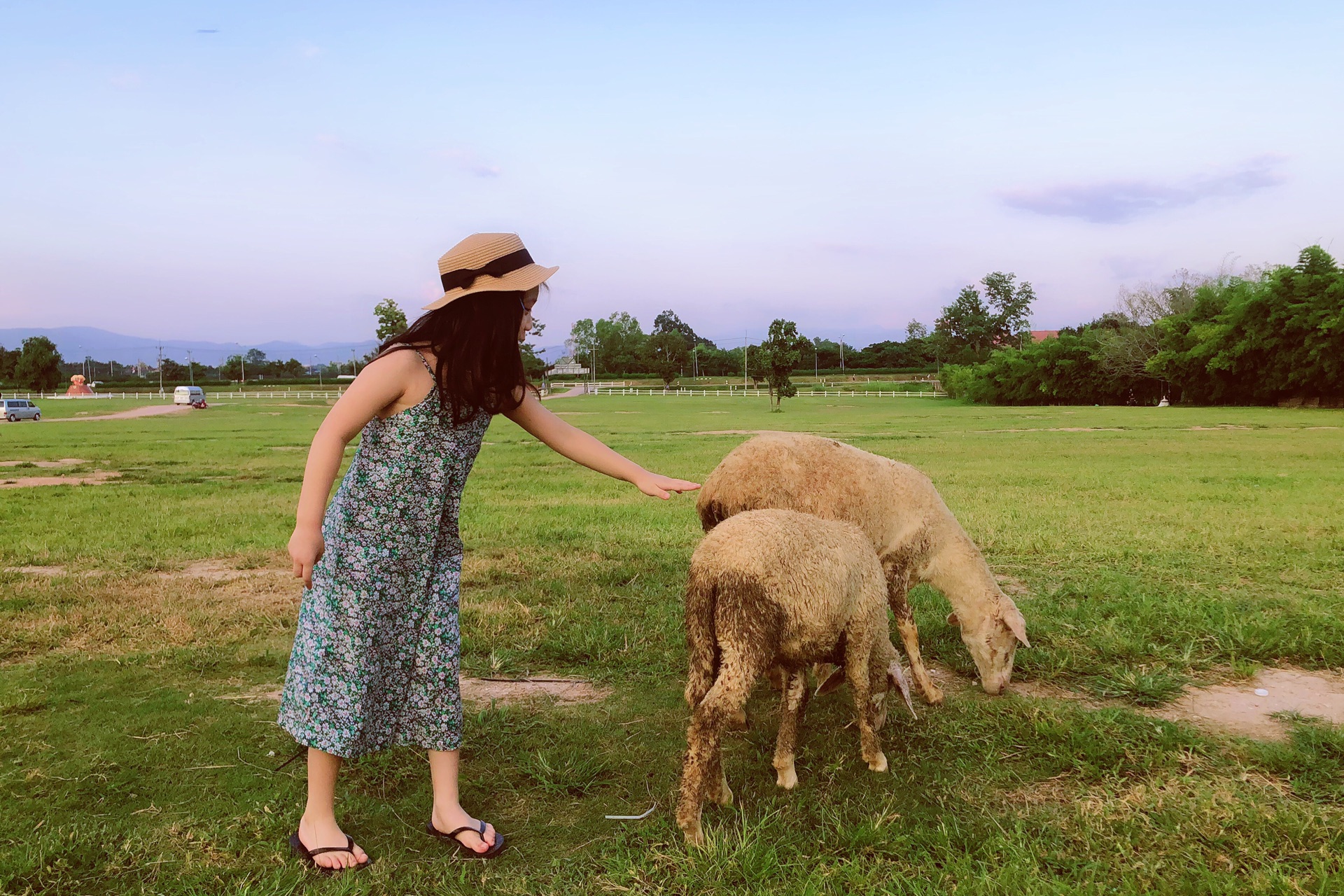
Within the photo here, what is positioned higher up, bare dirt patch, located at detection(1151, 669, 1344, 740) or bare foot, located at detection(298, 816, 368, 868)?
bare foot, located at detection(298, 816, 368, 868)

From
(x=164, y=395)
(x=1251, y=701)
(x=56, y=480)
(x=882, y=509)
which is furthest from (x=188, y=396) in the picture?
(x=1251, y=701)

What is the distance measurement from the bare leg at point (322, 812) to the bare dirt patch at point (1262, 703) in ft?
13.9

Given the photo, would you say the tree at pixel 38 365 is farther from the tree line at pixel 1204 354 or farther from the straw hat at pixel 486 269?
the straw hat at pixel 486 269

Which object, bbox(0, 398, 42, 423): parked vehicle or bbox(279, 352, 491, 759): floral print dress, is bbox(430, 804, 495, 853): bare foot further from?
bbox(0, 398, 42, 423): parked vehicle

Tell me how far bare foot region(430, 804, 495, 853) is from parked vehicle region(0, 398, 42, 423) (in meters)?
48.0

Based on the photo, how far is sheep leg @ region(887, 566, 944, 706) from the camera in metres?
5.06

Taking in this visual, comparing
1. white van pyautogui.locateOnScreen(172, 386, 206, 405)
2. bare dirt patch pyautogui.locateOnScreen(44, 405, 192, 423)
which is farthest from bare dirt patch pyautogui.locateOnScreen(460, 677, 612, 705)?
white van pyautogui.locateOnScreen(172, 386, 206, 405)

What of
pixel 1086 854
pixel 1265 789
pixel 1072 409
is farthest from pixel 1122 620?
pixel 1072 409

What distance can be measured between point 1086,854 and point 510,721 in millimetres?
2842

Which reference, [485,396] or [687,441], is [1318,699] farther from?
[687,441]

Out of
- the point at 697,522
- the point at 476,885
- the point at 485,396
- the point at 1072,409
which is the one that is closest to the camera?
the point at 476,885

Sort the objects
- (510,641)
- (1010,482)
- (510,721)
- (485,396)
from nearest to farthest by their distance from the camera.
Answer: (485,396) → (510,721) → (510,641) → (1010,482)

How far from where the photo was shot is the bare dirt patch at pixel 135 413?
1629 inches

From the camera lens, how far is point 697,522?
10.4 m
